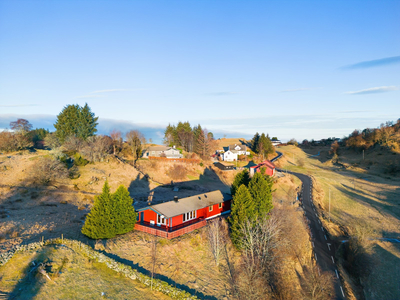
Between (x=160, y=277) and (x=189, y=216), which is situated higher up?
(x=189, y=216)

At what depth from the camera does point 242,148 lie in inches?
4301

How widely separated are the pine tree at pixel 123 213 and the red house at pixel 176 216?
70.7 inches

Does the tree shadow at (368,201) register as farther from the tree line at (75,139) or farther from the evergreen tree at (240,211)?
the tree line at (75,139)

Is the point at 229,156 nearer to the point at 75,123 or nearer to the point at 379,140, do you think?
the point at 75,123

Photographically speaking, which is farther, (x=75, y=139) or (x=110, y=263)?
Result: (x=75, y=139)

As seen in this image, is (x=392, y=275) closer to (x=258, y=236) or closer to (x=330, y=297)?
(x=330, y=297)

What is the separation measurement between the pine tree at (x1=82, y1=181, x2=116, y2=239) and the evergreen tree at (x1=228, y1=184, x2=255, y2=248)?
52.2ft

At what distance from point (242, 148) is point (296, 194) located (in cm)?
5035

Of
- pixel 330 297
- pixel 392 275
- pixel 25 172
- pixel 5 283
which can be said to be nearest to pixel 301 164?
pixel 392 275

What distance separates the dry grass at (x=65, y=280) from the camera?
1995 centimetres

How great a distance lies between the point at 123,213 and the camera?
3100 centimetres

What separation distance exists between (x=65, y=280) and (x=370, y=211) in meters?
57.1

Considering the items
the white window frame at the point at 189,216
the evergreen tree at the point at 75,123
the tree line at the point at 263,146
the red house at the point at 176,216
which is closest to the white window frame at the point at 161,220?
the red house at the point at 176,216

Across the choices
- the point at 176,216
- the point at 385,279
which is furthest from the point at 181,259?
the point at 385,279
